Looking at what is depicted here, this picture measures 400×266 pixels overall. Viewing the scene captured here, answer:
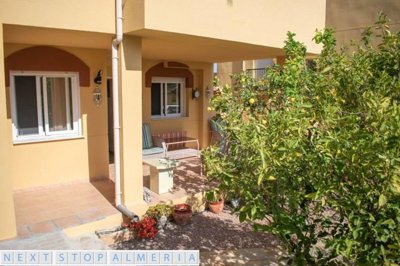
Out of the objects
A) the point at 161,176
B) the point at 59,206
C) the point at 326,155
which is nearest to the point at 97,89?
the point at 161,176

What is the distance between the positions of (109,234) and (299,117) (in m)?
5.50

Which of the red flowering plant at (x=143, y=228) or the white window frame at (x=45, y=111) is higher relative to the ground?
the white window frame at (x=45, y=111)

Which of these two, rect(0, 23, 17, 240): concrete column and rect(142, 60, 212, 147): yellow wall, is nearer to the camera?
rect(0, 23, 17, 240): concrete column

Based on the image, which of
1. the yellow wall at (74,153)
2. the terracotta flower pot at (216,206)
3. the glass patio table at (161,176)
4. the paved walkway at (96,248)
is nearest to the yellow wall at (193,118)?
the yellow wall at (74,153)

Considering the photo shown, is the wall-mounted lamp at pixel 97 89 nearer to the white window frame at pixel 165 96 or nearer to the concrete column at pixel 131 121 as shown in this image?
the concrete column at pixel 131 121

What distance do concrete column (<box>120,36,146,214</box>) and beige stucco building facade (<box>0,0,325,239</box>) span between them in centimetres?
2

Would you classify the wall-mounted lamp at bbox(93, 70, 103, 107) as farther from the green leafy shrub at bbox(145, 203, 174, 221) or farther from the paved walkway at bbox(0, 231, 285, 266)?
the paved walkway at bbox(0, 231, 285, 266)

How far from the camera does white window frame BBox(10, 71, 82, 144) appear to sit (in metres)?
8.77

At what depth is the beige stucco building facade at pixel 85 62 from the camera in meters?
6.36

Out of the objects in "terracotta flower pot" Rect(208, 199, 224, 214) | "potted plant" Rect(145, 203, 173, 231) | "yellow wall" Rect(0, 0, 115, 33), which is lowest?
"terracotta flower pot" Rect(208, 199, 224, 214)

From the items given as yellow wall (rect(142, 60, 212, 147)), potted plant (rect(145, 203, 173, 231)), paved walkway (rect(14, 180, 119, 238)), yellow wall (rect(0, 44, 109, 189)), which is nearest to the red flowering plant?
potted plant (rect(145, 203, 173, 231))

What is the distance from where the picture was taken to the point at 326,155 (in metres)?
2.85

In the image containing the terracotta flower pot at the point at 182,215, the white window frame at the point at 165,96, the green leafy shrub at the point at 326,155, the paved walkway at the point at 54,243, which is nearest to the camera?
the green leafy shrub at the point at 326,155

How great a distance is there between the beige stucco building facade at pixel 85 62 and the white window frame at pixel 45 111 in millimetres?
26
